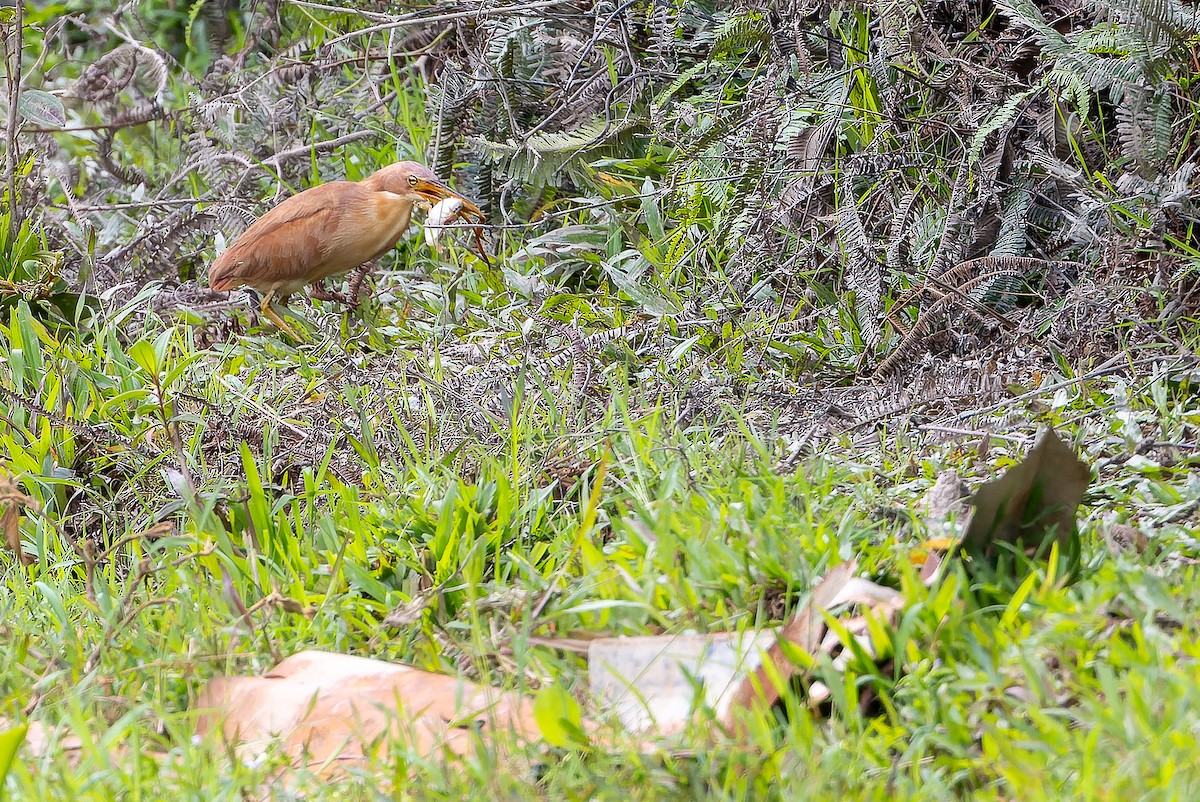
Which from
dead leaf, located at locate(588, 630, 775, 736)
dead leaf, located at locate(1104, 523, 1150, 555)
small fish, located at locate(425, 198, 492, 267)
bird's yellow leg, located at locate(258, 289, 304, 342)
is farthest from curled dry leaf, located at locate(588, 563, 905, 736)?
bird's yellow leg, located at locate(258, 289, 304, 342)

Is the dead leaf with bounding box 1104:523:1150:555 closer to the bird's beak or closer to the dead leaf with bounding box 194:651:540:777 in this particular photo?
the dead leaf with bounding box 194:651:540:777

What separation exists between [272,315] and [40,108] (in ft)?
3.90

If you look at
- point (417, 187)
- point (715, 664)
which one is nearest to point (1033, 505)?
point (715, 664)

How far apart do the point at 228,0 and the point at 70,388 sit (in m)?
4.07

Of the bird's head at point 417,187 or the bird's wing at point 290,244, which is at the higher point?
the bird's head at point 417,187

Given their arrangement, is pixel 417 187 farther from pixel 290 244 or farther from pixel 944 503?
pixel 944 503

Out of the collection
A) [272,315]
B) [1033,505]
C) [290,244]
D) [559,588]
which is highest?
[1033,505]

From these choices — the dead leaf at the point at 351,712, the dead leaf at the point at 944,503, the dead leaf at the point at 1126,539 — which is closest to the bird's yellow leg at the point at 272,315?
the dead leaf at the point at 351,712

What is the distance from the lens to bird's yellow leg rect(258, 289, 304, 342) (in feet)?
17.2

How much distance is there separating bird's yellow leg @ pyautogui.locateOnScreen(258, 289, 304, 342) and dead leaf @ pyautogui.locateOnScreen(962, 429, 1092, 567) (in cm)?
340

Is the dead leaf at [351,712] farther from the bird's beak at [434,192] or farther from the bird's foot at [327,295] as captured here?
the bird's beak at [434,192]

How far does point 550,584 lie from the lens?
2.82 metres

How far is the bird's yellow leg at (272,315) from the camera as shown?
5233 millimetres

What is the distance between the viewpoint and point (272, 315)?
5.34 m
